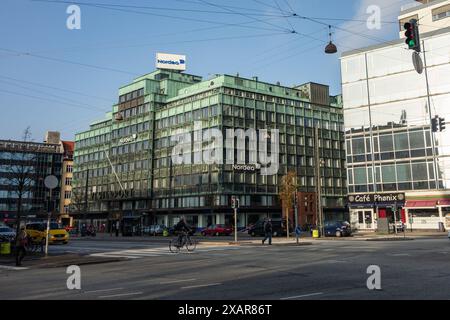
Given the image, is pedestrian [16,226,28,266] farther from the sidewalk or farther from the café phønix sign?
the café phønix sign

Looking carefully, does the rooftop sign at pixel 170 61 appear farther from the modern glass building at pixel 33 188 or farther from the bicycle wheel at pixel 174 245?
the bicycle wheel at pixel 174 245

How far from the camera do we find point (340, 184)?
281ft

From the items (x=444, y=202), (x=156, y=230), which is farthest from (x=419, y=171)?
(x=156, y=230)

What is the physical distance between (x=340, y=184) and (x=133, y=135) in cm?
4254

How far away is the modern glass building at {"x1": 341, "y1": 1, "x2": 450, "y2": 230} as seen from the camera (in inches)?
1927

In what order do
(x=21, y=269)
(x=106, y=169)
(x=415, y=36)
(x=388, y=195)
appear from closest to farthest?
1. (x=415, y=36)
2. (x=21, y=269)
3. (x=388, y=195)
4. (x=106, y=169)

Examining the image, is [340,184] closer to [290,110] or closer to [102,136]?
[290,110]

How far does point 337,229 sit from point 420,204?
15.5 metres

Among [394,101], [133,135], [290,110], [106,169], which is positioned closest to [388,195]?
[394,101]

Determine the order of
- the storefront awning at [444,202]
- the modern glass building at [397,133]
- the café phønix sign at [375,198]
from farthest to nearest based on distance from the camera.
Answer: the café phønix sign at [375,198]
the modern glass building at [397,133]
the storefront awning at [444,202]

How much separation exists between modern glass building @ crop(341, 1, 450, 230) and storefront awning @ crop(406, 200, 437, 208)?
0.10m

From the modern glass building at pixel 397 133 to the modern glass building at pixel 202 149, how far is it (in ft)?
65.5

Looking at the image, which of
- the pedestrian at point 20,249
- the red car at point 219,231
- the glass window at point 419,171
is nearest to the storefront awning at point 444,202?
the glass window at point 419,171

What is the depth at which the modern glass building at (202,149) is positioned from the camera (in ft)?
229
